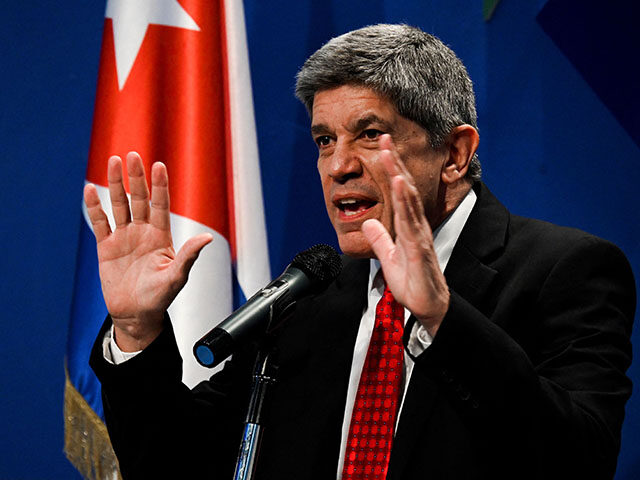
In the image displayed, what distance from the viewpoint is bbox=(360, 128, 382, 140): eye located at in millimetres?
1480

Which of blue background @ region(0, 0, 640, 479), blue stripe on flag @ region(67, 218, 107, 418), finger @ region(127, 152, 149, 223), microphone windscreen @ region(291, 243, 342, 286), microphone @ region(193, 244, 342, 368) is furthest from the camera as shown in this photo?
blue background @ region(0, 0, 640, 479)

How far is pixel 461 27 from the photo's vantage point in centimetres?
243

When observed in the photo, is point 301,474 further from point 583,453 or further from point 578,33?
point 578,33

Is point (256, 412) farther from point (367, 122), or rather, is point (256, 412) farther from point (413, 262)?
point (367, 122)

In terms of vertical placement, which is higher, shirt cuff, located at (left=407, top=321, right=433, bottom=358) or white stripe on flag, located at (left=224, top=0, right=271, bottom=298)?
white stripe on flag, located at (left=224, top=0, right=271, bottom=298)

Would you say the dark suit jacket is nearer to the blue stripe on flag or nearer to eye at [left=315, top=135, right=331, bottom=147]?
eye at [left=315, top=135, right=331, bottom=147]

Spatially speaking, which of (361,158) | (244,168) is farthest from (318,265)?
(244,168)

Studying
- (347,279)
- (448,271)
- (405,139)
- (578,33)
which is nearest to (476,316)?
(448,271)

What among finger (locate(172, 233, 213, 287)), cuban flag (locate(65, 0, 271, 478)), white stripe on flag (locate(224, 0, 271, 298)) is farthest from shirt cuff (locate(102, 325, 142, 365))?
white stripe on flag (locate(224, 0, 271, 298))

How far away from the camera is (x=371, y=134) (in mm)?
1486

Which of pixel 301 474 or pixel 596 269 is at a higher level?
pixel 596 269

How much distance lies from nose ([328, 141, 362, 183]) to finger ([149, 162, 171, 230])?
0.34 m

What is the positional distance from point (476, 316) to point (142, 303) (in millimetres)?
566

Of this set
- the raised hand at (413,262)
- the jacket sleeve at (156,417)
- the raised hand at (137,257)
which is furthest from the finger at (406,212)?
the jacket sleeve at (156,417)
